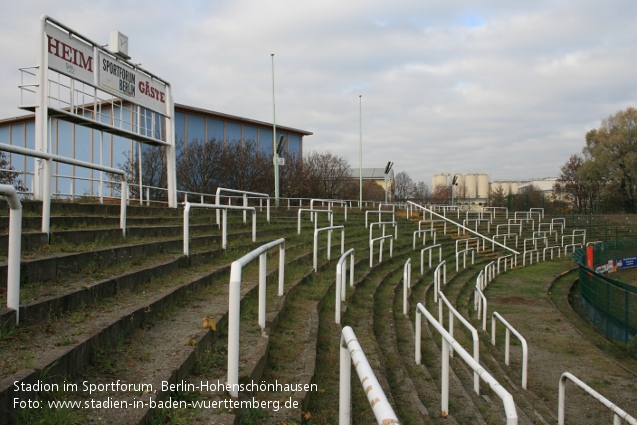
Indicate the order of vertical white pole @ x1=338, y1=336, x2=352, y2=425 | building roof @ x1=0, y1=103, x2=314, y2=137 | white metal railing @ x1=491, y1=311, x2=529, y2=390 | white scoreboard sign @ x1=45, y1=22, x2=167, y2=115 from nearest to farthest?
vertical white pole @ x1=338, y1=336, x2=352, y2=425
white metal railing @ x1=491, y1=311, x2=529, y2=390
white scoreboard sign @ x1=45, y1=22, x2=167, y2=115
building roof @ x1=0, y1=103, x2=314, y2=137

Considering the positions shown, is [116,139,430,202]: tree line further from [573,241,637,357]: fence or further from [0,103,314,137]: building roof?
[573,241,637,357]: fence

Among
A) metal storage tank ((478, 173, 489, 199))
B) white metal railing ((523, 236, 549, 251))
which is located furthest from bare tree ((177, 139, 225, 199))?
metal storage tank ((478, 173, 489, 199))

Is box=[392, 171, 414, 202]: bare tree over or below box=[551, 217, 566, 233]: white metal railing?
over

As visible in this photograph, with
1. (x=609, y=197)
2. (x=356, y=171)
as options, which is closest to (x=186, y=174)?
(x=609, y=197)

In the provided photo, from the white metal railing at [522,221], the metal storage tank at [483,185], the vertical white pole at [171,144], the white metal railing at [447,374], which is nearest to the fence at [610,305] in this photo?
the white metal railing at [447,374]

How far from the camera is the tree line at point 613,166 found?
179ft

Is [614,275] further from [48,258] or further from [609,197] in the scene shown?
[609,197]

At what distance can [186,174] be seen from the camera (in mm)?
31266

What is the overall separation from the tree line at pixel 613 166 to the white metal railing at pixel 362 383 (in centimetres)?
5978

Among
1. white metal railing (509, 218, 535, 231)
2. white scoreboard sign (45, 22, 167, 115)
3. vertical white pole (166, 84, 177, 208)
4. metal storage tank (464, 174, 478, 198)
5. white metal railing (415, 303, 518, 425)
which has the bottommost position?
white metal railing (415, 303, 518, 425)

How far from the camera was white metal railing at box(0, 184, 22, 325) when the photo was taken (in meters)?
3.57

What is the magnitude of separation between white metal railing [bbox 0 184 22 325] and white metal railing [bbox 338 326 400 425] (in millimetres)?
2326

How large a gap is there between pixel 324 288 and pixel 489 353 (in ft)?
11.4

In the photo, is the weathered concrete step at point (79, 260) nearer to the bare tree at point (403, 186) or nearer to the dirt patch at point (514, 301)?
the dirt patch at point (514, 301)
